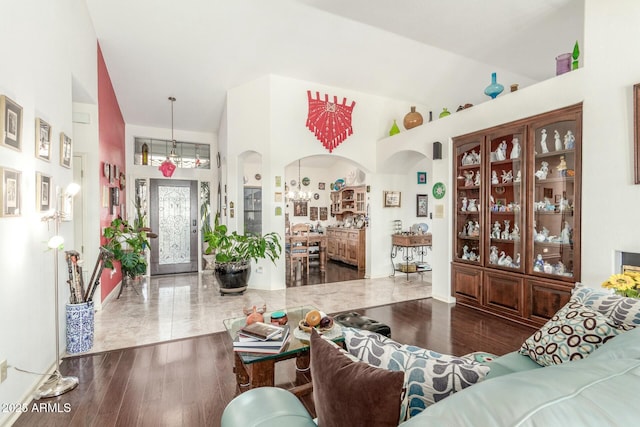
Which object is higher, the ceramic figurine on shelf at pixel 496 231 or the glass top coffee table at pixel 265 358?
the ceramic figurine on shelf at pixel 496 231

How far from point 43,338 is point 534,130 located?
513 centimetres

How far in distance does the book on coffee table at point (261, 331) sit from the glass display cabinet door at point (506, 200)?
10.2 ft

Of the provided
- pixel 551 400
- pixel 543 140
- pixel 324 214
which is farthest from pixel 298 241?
pixel 551 400

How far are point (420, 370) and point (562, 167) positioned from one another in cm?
345

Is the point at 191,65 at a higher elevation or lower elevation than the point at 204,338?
higher

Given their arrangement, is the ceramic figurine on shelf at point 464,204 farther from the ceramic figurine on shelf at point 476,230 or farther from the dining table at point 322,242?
the dining table at point 322,242

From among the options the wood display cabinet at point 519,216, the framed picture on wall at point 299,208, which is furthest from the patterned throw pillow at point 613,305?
the framed picture on wall at point 299,208

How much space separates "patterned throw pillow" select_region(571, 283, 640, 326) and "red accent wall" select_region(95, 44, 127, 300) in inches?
202

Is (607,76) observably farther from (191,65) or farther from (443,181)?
(191,65)

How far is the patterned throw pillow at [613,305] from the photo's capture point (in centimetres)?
148

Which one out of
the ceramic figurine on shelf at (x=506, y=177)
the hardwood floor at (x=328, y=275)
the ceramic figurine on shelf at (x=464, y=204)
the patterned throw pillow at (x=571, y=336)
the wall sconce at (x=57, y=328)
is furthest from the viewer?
the hardwood floor at (x=328, y=275)

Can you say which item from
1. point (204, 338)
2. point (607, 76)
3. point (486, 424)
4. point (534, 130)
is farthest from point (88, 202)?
point (607, 76)

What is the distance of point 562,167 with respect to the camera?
3.33 meters

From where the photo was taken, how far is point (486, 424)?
1.80 feet
